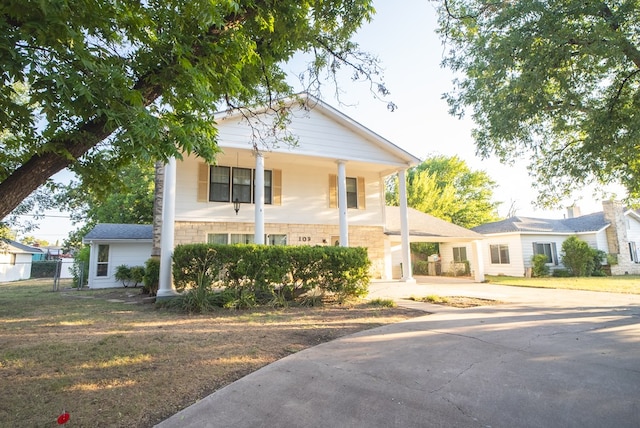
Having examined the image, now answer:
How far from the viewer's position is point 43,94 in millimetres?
2637

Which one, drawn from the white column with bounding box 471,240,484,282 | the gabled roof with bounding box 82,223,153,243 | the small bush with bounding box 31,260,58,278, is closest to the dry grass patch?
the white column with bounding box 471,240,484,282

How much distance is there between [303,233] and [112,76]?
11.3 meters

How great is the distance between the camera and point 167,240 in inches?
391

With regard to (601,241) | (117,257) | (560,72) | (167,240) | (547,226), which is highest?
(560,72)

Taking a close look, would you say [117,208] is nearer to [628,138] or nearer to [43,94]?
[43,94]

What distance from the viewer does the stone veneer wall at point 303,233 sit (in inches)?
490

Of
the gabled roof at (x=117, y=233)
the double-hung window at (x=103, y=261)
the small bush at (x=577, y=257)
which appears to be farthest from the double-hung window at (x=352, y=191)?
the small bush at (x=577, y=257)

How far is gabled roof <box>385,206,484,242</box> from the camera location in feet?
52.7

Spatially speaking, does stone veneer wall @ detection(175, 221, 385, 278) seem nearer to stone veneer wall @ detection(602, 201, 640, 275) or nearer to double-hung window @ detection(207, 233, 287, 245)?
double-hung window @ detection(207, 233, 287, 245)

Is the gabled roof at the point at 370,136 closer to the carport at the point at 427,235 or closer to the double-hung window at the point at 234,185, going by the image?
the double-hung window at the point at 234,185

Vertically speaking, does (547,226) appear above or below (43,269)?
above

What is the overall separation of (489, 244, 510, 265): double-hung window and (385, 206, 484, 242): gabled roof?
644 centimetres

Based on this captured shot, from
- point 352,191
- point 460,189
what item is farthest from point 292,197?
point 460,189

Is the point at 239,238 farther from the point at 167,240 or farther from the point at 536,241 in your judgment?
the point at 536,241
